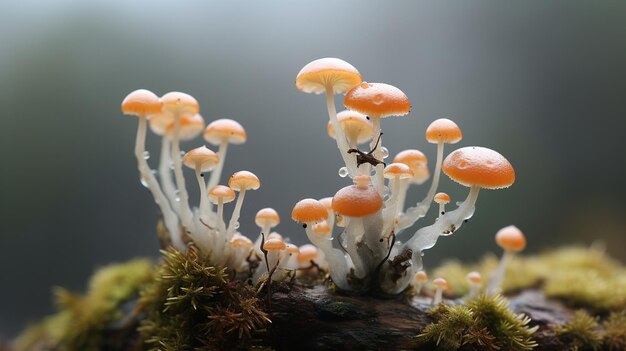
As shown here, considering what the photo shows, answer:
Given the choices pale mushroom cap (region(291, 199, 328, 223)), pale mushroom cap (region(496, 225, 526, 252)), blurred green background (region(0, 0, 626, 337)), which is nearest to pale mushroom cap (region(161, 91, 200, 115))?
pale mushroom cap (region(291, 199, 328, 223))

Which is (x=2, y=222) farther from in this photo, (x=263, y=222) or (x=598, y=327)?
(x=598, y=327)

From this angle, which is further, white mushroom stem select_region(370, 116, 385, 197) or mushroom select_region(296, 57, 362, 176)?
white mushroom stem select_region(370, 116, 385, 197)

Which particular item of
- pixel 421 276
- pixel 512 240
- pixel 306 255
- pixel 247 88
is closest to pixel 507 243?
pixel 512 240

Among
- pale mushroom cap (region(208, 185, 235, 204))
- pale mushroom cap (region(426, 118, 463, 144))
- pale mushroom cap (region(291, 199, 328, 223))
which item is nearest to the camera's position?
pale mushroom cap (region(291, 199, 328, 223))

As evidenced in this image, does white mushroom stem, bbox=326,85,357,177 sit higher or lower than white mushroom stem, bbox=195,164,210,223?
higher

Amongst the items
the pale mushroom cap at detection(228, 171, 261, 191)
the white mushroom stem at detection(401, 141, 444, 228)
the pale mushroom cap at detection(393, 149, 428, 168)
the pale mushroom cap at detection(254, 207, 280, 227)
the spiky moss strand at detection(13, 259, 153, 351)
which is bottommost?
the spiky moss strand at detection(13, 259, 153, 351)

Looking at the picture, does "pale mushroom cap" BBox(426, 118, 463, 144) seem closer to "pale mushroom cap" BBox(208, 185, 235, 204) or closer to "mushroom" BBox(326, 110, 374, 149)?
"mushroom" BBox(326, 110, 374, 149)

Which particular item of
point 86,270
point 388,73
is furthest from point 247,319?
point 86,270

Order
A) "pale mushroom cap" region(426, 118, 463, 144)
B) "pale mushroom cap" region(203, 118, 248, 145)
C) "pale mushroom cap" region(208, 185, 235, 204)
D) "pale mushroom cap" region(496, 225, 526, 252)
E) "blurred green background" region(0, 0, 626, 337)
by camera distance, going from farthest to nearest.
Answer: "blurred green background" region(0, 0, 626, 337)
"pale mushroom cap" region(496, 225, 526, 252)
"pale mushroom cap" region(203, 118, 248, 145)
"pale mushroom cap" region(208, 185, 235, 204)
"pale mushroom cap" region(426, 118, 463, 144)
